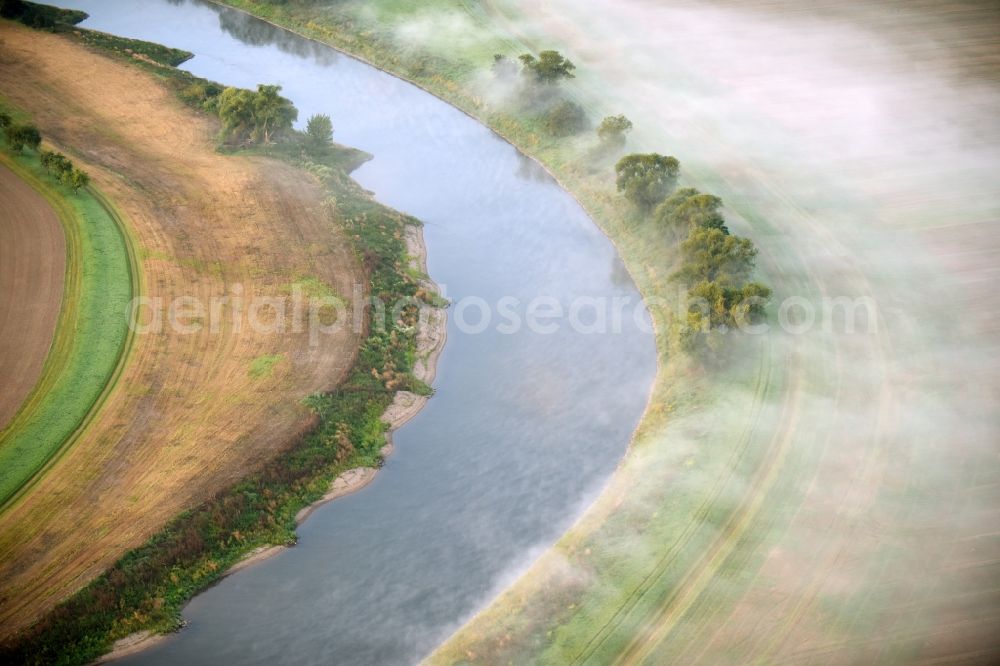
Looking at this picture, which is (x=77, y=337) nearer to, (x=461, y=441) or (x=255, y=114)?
(x=461, y=441)

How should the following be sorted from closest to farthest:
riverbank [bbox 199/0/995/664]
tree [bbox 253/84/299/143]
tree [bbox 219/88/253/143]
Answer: riverbank [bbox 199/0/995/664]
tree [bbox 253/84/299/143]
tree [bbox 219/88/253/143]

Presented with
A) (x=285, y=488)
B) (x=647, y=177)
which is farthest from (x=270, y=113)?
(x=285, y=488)

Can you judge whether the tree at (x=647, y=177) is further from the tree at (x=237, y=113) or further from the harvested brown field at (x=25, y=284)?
the harvested brown field at (x=25, y=284)

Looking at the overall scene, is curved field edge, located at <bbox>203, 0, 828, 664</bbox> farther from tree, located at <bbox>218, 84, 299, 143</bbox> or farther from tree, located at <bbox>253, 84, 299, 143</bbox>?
tree, located at <bbox>218, 84, 299, 143</bbox>

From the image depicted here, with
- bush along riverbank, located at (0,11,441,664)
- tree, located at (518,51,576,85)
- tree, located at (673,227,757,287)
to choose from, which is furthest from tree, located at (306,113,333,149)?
tree, located at (673,227,757,287)

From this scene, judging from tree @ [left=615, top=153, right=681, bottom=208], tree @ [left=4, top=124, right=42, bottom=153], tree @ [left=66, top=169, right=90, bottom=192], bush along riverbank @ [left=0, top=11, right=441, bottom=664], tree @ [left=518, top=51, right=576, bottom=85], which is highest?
tree @ [left=518, top=51, right=576, bottom=85]

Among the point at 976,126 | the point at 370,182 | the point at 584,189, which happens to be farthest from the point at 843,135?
the point at 370,182

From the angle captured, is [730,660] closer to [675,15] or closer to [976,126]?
[976,126]
